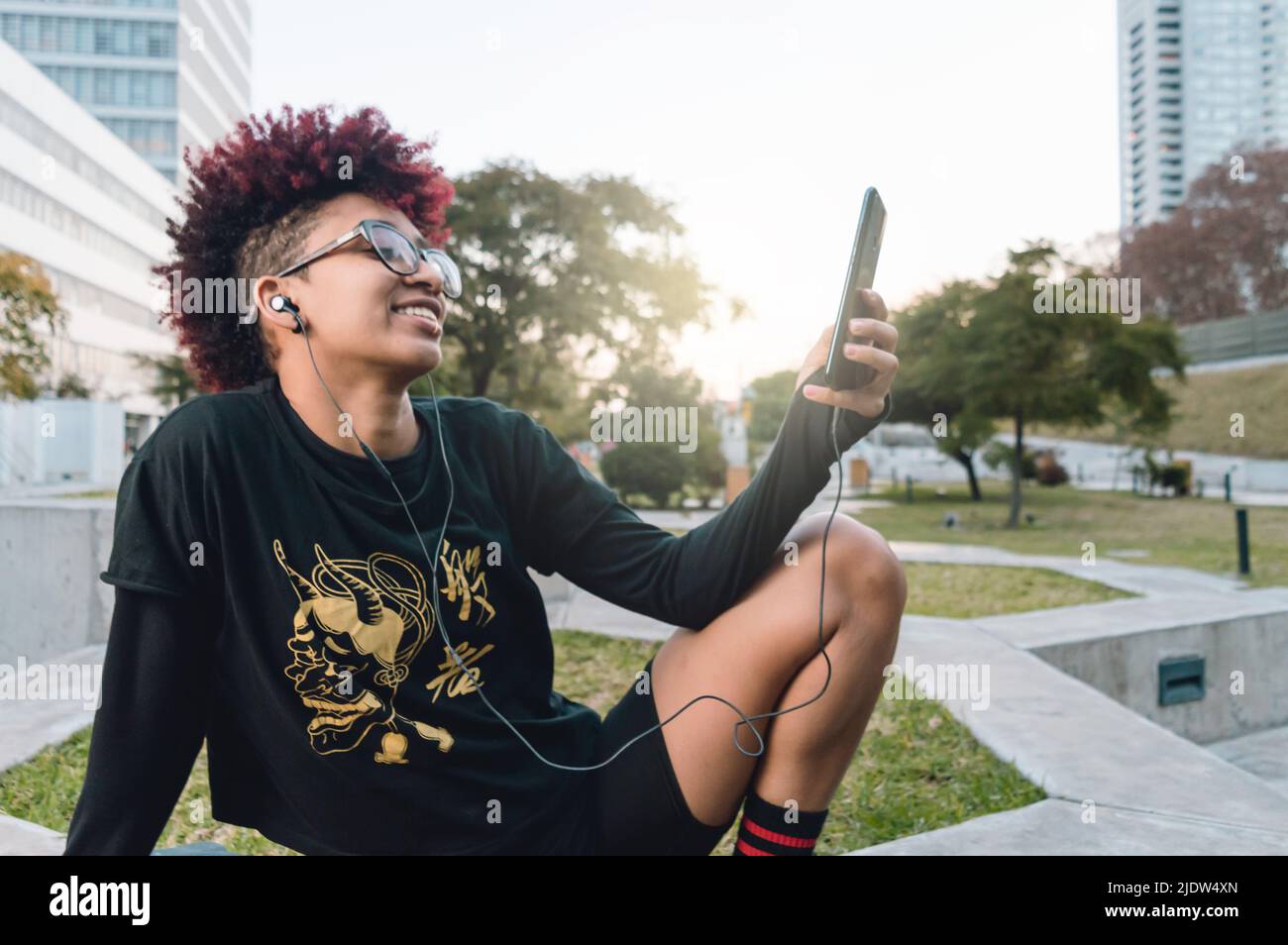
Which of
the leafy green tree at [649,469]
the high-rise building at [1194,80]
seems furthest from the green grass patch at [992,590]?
the high-rise building at [1194,80]

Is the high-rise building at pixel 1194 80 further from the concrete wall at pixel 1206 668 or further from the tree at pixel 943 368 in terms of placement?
the concrete wall at pixel 1206 668

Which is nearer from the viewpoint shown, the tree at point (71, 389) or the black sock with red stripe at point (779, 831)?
the black sock with red stripe at point (779, 831)

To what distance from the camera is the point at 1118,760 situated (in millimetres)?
2961

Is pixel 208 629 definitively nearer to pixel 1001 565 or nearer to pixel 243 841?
pixel 243 841

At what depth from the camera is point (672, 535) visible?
5.87 ft

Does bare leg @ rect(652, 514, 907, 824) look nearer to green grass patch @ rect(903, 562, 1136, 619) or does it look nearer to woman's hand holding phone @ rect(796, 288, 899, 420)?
woman's hand holding phone @ rect(796, 288, 899, 420)

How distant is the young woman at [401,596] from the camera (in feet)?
4.71

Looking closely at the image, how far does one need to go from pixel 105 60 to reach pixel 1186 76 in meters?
94.8

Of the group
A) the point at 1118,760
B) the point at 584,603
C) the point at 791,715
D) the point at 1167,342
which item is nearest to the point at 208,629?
the point at 791,715

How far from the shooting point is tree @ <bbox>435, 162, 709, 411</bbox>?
1636 centimetres

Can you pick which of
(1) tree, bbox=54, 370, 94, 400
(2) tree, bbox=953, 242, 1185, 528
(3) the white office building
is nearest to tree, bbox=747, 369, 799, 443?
(3) the white office building

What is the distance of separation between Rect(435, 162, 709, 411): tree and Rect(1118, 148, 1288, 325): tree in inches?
1512

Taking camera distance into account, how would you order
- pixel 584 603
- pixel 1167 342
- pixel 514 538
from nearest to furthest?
pixel 514 538
pixel 584 603
pixel 1167 342

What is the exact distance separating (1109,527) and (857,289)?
49.8ft
